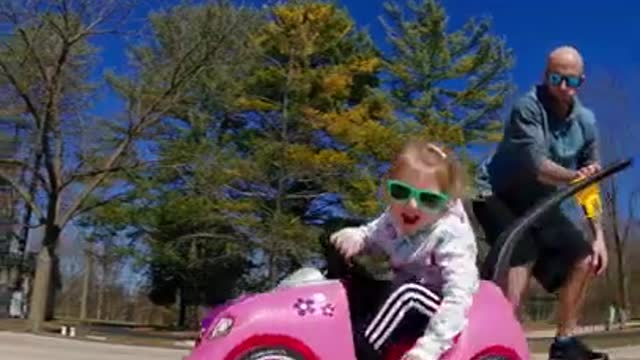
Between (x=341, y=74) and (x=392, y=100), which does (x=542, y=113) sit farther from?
(x=392, y=100)

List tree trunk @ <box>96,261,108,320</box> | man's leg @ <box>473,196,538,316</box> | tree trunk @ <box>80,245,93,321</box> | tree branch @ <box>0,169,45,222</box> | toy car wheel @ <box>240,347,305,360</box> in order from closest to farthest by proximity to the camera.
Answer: toy car wheel @ <box>240,347,305,360</box>, man's leg @ <box>473,196,538,316</box>, tree branch @ <box>0,169,45,222</box>, tree trunk @ <box>80,245,93,321</box>, tree trunk @ <box>96,261,108,320</box>

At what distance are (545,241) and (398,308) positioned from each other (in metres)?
1.24

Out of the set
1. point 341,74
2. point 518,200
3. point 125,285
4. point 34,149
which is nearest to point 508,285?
point 518,200

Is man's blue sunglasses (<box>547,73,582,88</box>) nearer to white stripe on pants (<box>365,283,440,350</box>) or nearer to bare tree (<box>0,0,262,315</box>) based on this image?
white stripe on pants (<box>365,283,440,350</box>)

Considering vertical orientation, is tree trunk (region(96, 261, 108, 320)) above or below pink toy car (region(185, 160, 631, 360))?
above

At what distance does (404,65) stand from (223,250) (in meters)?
9.75

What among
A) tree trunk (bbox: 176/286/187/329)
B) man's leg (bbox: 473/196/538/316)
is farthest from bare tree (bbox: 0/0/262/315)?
man's leg (bbox: 473/196/538/316)

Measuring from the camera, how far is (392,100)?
110 feet

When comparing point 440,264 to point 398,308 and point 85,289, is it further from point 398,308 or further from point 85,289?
point 85,289

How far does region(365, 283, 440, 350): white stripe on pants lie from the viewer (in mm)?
2969

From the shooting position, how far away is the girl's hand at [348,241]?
3209mm

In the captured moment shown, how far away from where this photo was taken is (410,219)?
306 centimetres

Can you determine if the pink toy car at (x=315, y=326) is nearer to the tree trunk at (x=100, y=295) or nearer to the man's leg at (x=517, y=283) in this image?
the man's leg at (x=517, y=283)

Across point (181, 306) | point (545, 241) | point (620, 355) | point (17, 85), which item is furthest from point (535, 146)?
point (181, 306)
